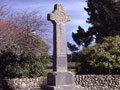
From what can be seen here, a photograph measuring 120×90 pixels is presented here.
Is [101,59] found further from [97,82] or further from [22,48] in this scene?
[22,48]

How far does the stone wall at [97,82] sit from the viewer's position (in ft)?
58.1

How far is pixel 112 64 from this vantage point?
18.2m

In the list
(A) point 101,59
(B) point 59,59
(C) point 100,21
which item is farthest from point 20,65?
(C) point 100,21

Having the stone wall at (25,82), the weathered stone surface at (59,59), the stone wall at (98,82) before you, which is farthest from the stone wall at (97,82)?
the weathered stone surface at (59,59)

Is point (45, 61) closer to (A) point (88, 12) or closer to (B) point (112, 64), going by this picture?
(B) point (112, 64)

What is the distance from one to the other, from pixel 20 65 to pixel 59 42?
511 cm

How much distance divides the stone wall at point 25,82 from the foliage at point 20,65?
19.9 inches

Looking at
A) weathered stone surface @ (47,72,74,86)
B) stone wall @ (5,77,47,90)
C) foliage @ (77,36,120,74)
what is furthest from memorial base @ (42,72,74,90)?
foliage @ (77,36,120,74)

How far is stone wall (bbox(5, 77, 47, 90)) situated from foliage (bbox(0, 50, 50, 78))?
51 centimetres

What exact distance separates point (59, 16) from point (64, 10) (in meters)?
0.55

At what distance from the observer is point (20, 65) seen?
17391 mm

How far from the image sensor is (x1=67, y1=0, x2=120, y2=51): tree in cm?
3222

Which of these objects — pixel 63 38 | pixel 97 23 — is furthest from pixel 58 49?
pixel 97 23

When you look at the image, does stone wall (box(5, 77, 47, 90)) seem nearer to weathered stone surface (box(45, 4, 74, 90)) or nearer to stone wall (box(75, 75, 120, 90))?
stone wall (box(75, 75, 120, 90))
